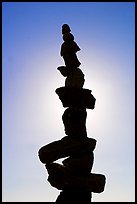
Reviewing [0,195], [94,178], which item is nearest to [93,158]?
[94,178]

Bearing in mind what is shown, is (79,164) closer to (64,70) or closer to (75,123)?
A: (75,123)

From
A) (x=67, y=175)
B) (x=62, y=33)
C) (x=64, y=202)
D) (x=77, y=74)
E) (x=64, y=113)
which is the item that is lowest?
(x=64, y=202)

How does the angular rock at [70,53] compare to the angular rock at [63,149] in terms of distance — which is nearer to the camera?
the angular rock at [63,149]

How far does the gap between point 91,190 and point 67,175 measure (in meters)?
1.18

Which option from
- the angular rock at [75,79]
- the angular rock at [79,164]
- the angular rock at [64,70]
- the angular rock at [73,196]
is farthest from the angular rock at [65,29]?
the angular rock at [73,196]

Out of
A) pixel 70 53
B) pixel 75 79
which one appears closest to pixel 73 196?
pixel 75 79

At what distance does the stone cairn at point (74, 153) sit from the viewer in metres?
16.0

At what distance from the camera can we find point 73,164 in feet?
52.8

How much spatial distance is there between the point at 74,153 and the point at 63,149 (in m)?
0.50

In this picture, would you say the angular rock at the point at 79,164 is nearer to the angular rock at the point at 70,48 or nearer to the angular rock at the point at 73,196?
the angular rock at the point at 73,196

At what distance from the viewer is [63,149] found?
16.2 metres

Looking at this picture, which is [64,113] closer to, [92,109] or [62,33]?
[92,109]

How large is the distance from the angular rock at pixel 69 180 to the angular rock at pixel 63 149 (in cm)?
37

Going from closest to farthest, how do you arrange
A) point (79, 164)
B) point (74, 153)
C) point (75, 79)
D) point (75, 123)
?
point (79, 164) → point (74, 153) → point (75, 123) → point (75, 79)
